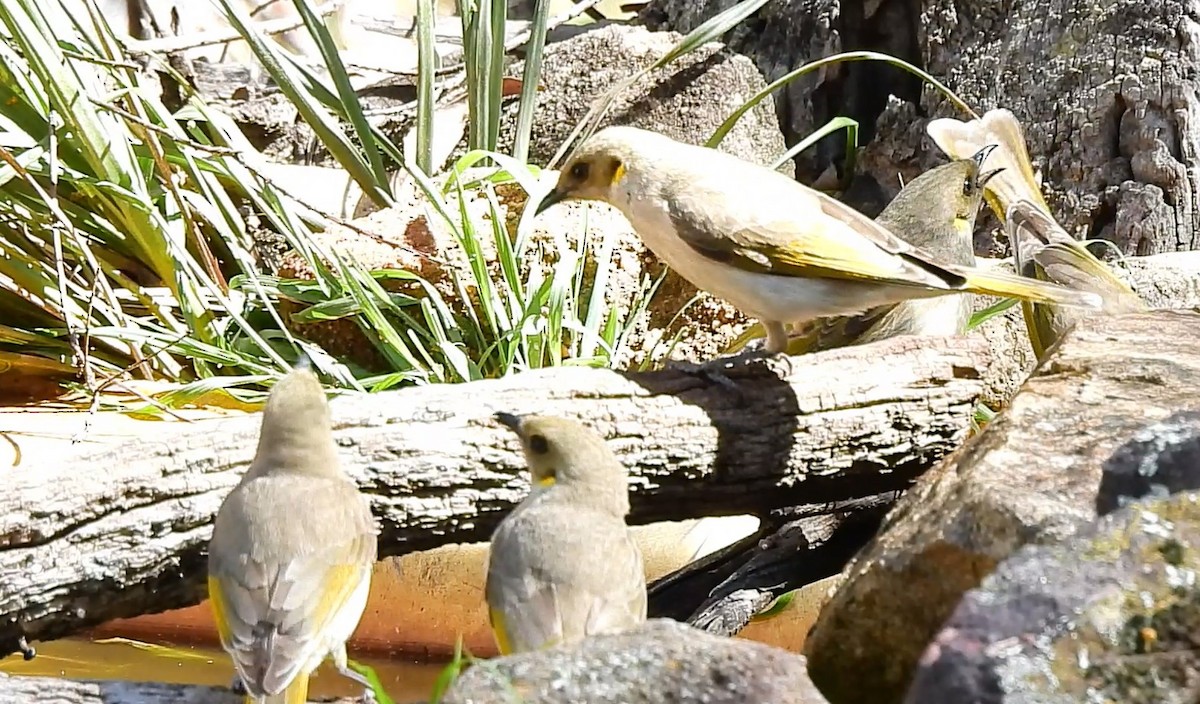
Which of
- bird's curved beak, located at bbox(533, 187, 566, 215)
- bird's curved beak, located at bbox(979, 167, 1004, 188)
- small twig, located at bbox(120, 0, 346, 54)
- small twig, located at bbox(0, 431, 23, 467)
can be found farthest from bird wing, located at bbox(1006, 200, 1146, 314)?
small twig, located at bbox(0, 431, 23, 467)

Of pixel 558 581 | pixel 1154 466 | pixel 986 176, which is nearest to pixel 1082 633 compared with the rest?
pixel 1154 466

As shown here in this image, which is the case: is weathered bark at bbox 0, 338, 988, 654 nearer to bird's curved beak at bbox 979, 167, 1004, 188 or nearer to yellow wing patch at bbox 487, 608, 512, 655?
yellow wing patch at bbox 487, 608, 512, 655

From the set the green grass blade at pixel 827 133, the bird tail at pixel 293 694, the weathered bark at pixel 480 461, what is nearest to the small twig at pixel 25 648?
the weathered bark at pixel 480 461

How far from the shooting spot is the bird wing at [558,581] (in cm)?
209

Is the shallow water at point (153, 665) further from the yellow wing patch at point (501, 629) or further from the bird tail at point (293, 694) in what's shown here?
the yellow wing patch at point (501, 629)

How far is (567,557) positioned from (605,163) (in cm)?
151

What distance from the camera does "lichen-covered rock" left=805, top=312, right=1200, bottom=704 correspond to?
186cm

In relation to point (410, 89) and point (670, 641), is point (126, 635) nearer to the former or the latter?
point (670, 641)

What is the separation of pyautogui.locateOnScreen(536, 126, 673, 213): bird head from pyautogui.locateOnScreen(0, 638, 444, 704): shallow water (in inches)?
51.6

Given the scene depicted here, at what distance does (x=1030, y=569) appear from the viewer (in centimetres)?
151

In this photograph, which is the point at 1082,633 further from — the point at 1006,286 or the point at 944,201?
the point at 944,201

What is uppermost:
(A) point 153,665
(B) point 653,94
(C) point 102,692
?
(B) point 653,94

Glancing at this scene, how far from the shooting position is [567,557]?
2160 millimetres

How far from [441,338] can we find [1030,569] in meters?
3.24
